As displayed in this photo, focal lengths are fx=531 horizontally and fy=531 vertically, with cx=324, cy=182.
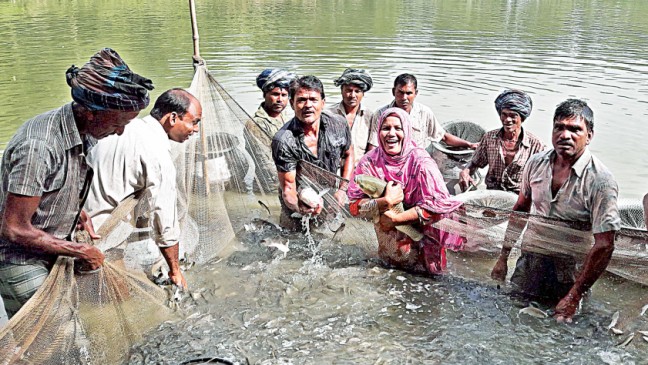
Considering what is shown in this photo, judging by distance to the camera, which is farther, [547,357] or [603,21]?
[603,21]

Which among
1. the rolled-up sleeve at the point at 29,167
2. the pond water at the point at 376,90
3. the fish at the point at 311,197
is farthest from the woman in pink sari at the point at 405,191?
the rolled-up sleeve at the point at 29,167

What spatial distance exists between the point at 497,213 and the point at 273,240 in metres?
2.05

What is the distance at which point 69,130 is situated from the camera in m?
2.38

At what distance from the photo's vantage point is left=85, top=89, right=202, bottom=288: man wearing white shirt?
2980 millimetres

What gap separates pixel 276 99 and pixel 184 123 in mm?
1987

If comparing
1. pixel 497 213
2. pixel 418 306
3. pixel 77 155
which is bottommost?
pixel 418 306

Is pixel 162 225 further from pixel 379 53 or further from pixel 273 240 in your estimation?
pixel 379 53

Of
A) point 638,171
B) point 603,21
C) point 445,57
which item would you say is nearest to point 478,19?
point 603,21

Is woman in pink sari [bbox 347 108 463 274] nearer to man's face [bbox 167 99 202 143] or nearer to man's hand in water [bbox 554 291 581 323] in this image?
man's hand in water [bbox 554 291 581 323]

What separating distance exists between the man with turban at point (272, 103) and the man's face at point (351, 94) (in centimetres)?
53

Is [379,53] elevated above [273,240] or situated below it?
above

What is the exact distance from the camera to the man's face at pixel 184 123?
3354 millimetres

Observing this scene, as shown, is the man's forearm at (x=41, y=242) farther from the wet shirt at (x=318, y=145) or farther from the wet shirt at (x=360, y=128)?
the wet shirt at (x=360, y=128)

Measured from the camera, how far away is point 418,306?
371 centimetres
